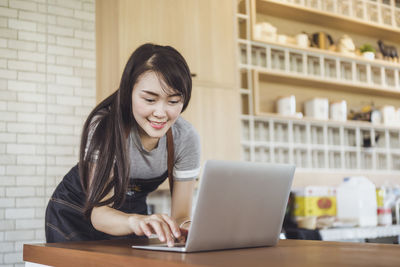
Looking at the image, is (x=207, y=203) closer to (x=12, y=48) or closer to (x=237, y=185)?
(x=237, y=185)

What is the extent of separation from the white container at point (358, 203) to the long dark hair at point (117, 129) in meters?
2.29

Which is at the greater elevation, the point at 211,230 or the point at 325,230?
the point at 211,230

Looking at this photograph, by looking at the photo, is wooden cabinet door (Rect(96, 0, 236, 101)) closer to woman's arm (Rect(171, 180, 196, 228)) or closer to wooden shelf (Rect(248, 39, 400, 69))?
wooden shelf (Rect(248, 39, 400, 69))

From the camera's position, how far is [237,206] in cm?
100

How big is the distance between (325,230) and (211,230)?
2207 millimetres

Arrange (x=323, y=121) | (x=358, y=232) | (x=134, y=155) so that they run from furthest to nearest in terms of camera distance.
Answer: (x=323, y=121) < (x=358, y=232) < (x=134, y=155)

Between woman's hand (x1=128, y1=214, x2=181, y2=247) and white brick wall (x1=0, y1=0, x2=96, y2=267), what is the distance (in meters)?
1.94

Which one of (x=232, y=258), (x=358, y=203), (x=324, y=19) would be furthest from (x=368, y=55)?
(x=232, y=258)

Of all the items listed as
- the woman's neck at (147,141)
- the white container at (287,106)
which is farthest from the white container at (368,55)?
the woman's neck at (147,141)

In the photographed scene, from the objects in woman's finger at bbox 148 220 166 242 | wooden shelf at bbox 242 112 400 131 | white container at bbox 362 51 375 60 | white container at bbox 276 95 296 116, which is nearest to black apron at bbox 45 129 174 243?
woman's finger at bbox 148 220 166 242


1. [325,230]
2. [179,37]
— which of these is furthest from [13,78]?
A: [325,230]

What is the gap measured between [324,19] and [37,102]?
250 cm

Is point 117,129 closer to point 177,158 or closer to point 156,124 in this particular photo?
point 156,124

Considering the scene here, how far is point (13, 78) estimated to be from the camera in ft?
9.46
